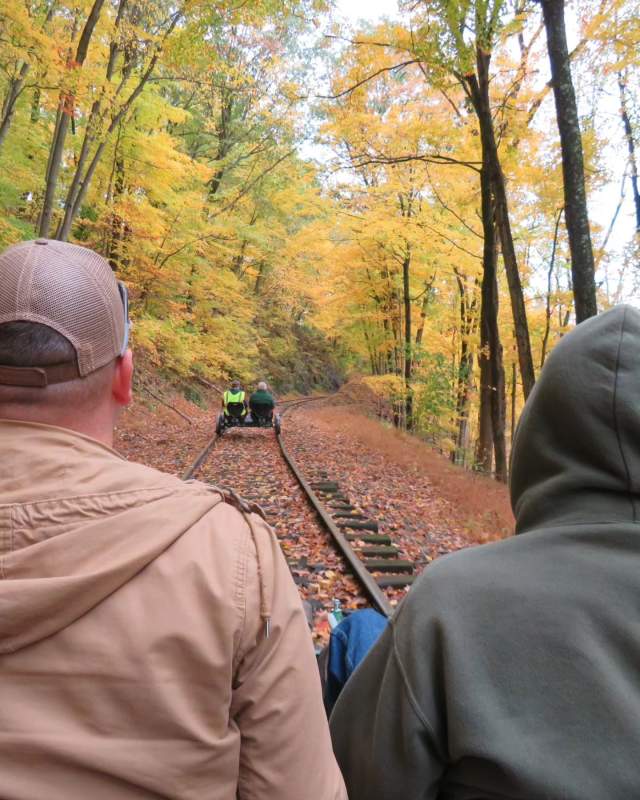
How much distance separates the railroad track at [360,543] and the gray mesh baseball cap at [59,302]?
3.95 meters

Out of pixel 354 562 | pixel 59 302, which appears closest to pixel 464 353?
pixel 354 562

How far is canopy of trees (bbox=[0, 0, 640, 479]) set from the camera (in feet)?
25.6

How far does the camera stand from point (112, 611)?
1.03 m

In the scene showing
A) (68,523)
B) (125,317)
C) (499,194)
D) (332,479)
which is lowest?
(332,479)

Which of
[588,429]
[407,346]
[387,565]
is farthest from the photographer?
[407,346]

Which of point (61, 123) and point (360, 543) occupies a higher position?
point (61, 123)

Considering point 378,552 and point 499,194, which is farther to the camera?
point 499,194

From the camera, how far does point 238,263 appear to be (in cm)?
2564

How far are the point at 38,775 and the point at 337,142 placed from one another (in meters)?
12.5

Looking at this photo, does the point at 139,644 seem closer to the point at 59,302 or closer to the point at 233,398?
the point at 59,302

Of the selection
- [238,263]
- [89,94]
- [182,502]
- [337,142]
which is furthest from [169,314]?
[182,502]

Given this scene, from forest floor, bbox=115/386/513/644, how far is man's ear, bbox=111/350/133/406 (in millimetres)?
3046

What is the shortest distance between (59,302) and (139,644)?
0.76 meters

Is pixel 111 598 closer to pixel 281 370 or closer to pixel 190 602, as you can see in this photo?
pixel 190 602
